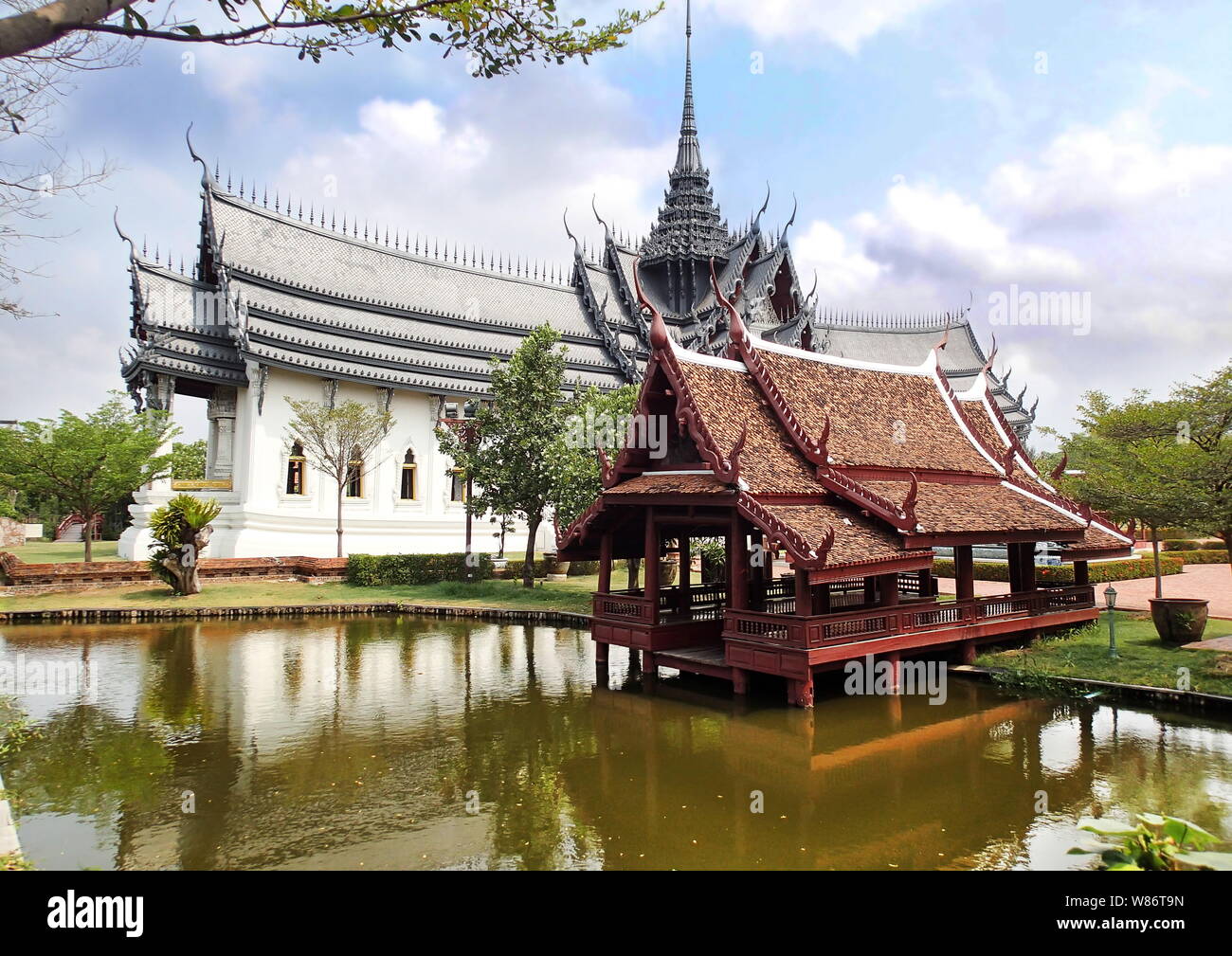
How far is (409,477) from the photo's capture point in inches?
1299

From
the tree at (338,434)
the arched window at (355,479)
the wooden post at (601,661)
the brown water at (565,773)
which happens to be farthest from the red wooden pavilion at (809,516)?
the arched window at (355,479)

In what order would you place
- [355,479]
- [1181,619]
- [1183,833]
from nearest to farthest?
[1183,833], [1181,619], [355,479]

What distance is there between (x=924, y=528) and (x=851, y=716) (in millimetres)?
3074

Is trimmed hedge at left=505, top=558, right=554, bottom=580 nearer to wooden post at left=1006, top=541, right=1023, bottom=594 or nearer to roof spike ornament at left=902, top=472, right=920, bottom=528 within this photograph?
wooden post at left=1006, top=541, right=1023, bottom=594

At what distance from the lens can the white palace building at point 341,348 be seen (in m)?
28.3

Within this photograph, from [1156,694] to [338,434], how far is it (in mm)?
25032

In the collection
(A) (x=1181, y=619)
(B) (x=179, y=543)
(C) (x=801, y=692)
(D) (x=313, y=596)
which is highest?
(B) (x=179, y=543)

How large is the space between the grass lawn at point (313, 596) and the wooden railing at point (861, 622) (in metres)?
9.26

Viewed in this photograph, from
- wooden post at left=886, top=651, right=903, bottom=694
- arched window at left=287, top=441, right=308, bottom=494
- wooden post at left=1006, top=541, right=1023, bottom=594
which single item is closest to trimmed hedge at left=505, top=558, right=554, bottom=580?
arched window at left=287, top=441, right=308, bottom=494

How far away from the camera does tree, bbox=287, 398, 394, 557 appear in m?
27.7

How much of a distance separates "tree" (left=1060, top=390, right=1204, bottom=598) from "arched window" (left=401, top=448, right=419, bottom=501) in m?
24.3

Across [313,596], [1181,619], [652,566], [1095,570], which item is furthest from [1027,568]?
[313,596]

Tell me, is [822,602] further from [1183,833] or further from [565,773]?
[1183,833]
